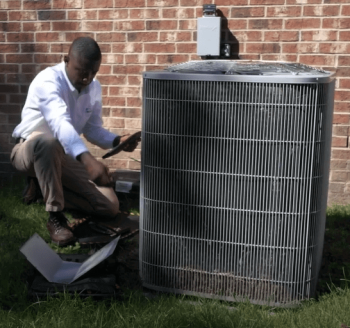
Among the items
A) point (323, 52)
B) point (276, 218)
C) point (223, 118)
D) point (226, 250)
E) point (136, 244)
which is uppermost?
point (323, 52)

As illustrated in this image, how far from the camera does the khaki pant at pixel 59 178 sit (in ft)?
12.9

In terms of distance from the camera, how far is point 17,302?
9.23ft

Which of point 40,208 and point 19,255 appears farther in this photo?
point 40,208


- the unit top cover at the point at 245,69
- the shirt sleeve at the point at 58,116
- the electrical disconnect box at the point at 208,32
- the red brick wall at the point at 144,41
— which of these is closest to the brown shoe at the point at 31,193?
the red brick wall at the point at 144,41

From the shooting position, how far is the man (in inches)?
147

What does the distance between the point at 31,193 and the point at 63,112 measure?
1.33 meters

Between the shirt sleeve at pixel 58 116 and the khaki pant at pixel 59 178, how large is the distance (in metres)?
0.27

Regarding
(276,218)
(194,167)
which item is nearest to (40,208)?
(194,167)

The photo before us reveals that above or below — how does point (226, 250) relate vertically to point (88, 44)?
below

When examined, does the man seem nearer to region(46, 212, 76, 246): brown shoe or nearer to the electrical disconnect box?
region(46, 212, 76, 246): brown shoe

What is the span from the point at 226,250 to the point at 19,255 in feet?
4.69

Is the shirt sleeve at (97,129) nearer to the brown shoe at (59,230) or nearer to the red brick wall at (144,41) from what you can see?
the red brick wall at (144,41)

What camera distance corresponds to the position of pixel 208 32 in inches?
185

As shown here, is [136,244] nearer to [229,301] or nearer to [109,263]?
[109,263]
